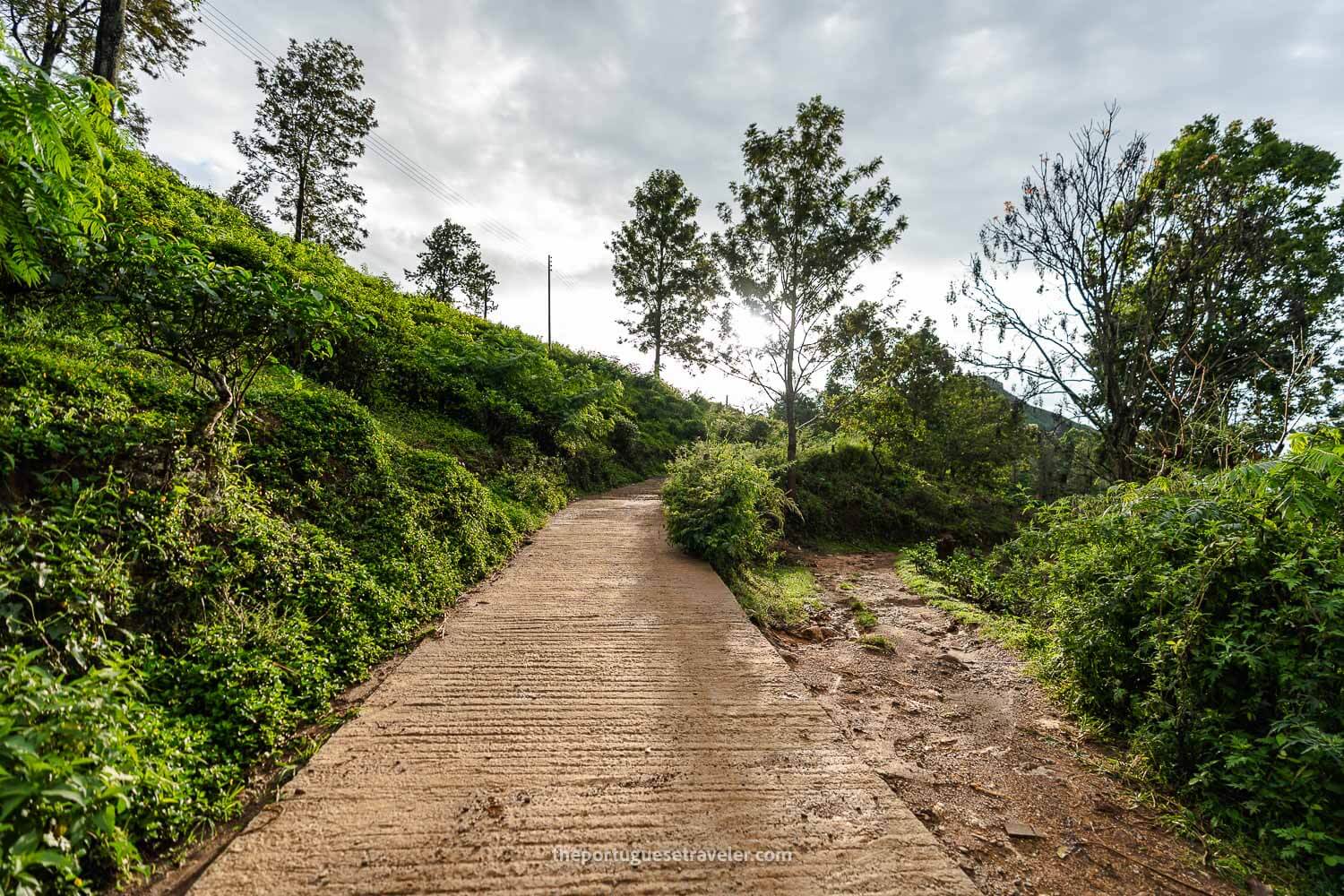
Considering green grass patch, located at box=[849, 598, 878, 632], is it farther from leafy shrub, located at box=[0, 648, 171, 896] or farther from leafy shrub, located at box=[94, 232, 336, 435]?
leafy shrub, located at box=[94, 232, 336, 435]

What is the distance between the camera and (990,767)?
9.87 ft

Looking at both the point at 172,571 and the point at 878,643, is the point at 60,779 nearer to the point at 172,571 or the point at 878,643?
the point at 172,571

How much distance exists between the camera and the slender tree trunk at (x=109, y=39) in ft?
25.0

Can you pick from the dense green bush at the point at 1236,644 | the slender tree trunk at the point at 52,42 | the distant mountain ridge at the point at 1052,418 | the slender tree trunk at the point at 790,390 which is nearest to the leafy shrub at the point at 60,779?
the dense green bush at the point at 1236,644

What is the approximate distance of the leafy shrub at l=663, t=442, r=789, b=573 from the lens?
661cm

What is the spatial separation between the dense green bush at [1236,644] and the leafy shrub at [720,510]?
357 centimetres

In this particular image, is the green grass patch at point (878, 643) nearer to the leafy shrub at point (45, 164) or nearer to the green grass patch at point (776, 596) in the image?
the green grass patch at point (776, 596)

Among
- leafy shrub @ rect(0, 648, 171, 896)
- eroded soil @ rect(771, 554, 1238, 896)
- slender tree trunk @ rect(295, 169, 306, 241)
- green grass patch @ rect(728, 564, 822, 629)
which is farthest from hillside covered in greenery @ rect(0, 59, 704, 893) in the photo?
slender tree trunk @ rect(295, 169, 306, 241)

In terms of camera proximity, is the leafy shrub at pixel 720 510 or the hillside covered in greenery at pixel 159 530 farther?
the leafy shrub at pixel 720 510

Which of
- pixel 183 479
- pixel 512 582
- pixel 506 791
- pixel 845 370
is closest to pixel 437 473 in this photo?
pixel 512 582

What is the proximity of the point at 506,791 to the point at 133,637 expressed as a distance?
1.94 metres

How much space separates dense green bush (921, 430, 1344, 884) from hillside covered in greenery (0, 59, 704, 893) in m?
4.67

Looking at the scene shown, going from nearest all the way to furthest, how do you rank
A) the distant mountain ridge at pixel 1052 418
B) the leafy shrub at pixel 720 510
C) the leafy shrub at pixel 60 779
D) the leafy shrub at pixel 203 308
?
the leafy shrub at pixel 60 779 < the leafy shrub at pixel 203 308 < the leafy shrub at pixel 720 510 < the distant mountain ridge at pixel 1052 418

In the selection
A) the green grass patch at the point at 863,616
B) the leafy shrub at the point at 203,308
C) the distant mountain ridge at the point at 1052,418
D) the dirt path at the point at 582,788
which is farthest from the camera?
the distant mountain ridge at the point at 1052,418
